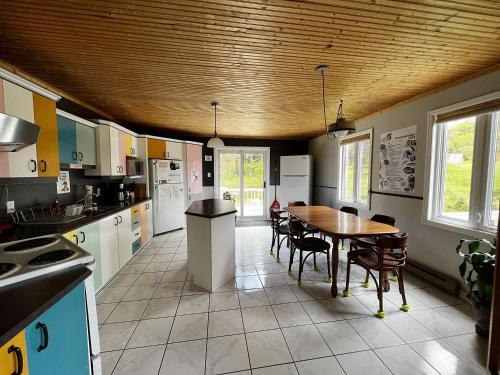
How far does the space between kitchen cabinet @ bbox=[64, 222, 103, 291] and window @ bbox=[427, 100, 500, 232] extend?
3976 millimetres

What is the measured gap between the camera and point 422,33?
167 centimetres

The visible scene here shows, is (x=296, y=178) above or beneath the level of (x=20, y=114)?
beneath

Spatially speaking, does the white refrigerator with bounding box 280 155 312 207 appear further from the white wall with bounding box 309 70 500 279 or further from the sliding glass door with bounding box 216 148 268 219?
the white wall with bounding box 309 70 500 279

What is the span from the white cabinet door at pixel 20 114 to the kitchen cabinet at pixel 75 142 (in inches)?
22.4

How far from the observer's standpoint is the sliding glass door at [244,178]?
627 cm

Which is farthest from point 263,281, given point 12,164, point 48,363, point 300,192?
point 300,192

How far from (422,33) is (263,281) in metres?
2.86

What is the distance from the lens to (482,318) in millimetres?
1882

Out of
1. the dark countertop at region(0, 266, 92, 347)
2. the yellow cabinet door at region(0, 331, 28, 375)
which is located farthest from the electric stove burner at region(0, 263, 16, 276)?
the yellow cabinet door at region(0, 331, 28, 375)

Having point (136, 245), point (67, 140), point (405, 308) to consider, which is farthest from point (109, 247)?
point (405, 308)

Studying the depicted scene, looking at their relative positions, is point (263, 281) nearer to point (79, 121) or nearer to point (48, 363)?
point (48, 363)

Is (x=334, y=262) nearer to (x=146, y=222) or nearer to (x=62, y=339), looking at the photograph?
(x=62, y=339)

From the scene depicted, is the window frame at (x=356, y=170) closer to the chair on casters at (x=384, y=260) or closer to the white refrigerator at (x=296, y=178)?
the white refrigerator at (x=296, y=178)

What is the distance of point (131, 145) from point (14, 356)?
3.76 metres
